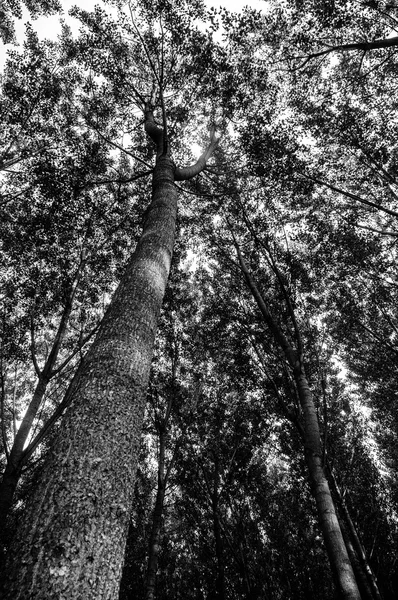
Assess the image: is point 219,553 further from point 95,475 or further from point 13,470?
point 95,475

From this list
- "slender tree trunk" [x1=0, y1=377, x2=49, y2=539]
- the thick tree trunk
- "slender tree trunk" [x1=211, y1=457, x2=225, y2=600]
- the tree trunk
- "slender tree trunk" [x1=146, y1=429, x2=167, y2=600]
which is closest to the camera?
the thick tree trunk

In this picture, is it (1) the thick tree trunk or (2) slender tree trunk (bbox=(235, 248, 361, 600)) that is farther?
(2) slender tree trunk (bbox=(235, 248, 361, 600))

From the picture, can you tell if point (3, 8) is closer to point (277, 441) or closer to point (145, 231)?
point (145, 231)

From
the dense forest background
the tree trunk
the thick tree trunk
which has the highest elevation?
the dense forest background

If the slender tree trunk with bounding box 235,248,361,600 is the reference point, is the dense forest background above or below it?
above

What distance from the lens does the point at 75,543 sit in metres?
1.37

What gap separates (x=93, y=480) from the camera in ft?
5.38

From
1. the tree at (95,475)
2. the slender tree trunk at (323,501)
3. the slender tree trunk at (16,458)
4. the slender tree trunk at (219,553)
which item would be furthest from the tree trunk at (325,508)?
the slender tree trunk at (219,553)

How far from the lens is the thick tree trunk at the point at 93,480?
128cm

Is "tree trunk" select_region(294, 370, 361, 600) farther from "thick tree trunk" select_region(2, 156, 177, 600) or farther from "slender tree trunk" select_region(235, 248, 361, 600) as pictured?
"thick tree trunk" select_region(2, 156, 177, 600)

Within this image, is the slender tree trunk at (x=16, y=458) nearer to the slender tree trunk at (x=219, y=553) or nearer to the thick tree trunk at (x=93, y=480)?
the thick tree trunk at (x=93, y=480)

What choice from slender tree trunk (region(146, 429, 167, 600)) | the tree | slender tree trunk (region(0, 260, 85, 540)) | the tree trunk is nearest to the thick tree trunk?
the tree

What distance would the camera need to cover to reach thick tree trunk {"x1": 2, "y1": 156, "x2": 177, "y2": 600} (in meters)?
1.28

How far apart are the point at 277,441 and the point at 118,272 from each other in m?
10.1
